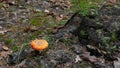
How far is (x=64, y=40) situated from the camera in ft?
17.6

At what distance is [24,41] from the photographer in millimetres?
5855

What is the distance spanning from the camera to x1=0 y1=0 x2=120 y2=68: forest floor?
469 cm

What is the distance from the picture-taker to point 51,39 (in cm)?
551

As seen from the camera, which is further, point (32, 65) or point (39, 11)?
point (39, 11)

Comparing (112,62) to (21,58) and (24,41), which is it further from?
(24,41)

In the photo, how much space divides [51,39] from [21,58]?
0.92 meters

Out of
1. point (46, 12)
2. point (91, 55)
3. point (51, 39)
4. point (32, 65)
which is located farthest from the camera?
point (46, 12)

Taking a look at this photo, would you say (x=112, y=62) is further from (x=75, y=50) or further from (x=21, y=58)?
(x=21, y=58)

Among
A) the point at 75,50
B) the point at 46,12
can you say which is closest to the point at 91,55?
the point at 75,50

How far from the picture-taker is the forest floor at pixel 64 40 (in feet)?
15.4

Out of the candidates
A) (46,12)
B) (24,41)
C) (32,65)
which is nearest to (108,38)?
(32,65)

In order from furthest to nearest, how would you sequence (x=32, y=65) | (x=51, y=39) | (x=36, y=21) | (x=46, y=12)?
(x=46, y=12)
(x=36, y=21)
(x=51, y=39)
(x=32, y=65)

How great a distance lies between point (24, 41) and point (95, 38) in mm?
1551

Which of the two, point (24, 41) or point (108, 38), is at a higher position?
point (108, 38)
